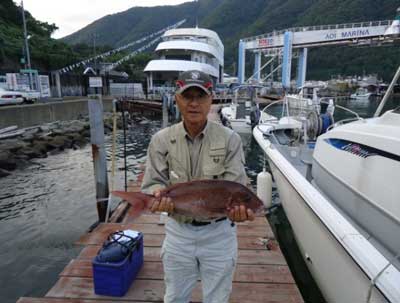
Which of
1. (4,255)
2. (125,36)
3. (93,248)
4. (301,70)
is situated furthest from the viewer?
(125,36)

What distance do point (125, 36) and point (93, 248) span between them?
12295 cm

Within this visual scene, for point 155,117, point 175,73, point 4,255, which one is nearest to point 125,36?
point 175,73

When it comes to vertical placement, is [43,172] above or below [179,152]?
below

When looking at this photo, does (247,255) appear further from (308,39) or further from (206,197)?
(308,39)

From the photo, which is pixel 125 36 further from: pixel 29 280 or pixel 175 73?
pixel 29 280

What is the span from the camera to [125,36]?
116 m

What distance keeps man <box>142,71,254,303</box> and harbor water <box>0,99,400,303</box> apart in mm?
3135

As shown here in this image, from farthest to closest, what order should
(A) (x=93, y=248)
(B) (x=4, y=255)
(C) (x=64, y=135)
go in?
1. (C) (x=64, y=135)
2. (B) (x=4, y=255)
3. (A) (x=93, y=248)

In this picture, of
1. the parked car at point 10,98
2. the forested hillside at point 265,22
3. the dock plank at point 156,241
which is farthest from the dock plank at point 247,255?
the forested hillside at point 265,22

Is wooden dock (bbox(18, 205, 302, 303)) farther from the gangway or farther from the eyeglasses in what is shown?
the gangway

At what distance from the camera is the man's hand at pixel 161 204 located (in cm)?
204

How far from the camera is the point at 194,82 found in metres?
2.09

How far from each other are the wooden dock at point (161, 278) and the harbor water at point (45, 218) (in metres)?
1.16

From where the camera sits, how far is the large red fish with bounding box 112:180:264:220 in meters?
2.02
